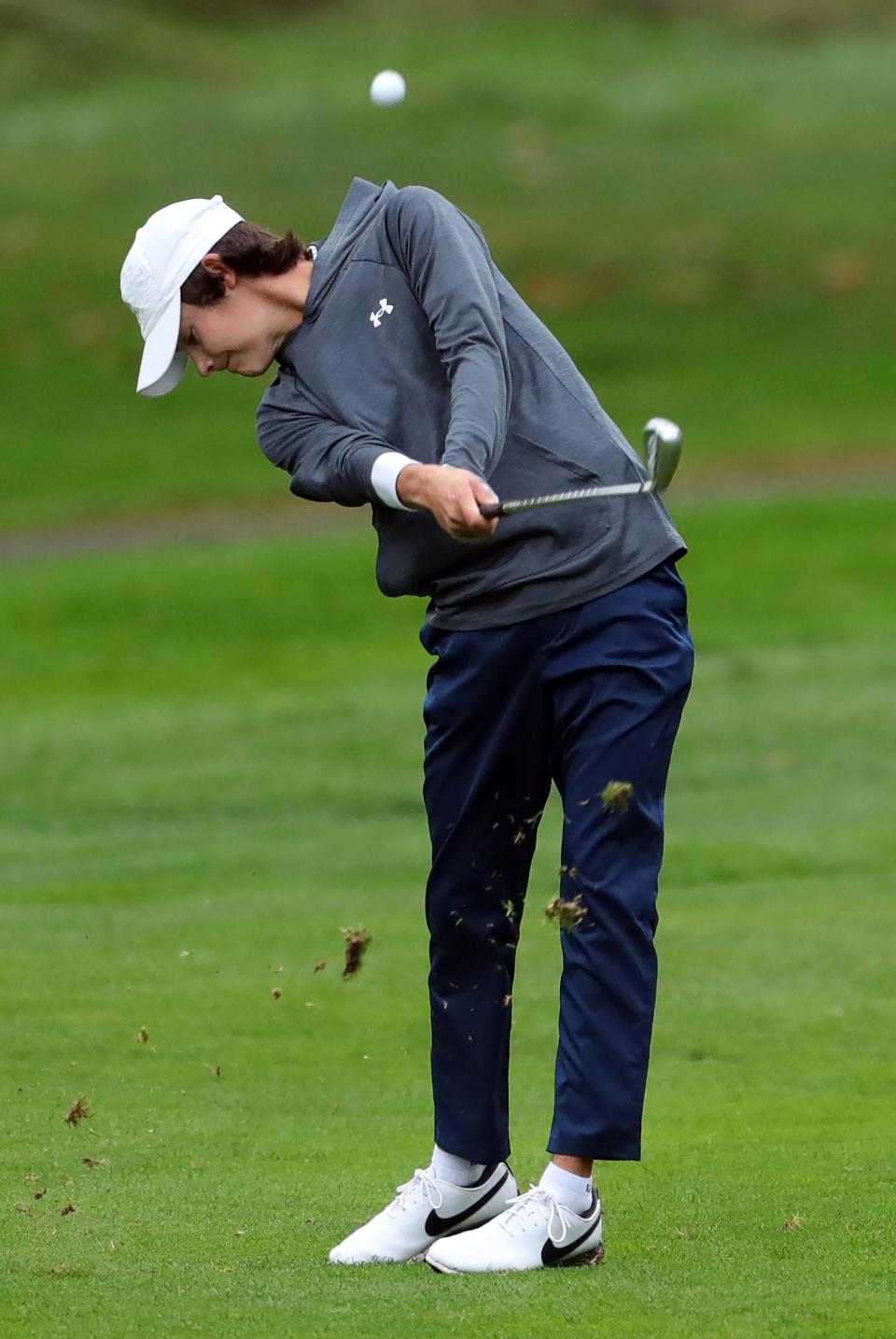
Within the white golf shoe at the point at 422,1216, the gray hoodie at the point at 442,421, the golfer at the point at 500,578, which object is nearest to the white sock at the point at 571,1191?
the golfer at the point at 500,578

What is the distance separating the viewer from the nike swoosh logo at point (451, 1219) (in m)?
4.68

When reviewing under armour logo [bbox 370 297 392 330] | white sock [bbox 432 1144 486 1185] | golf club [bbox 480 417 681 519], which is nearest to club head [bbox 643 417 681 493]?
golf club [bbox 480 417 681 519]

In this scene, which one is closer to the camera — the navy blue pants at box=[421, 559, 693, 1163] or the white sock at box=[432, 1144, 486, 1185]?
the navy blue pants at box=[421, 559, 693, 1163]

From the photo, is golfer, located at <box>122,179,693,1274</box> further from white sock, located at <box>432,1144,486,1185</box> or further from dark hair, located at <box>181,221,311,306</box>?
white sock, located at <box>432,1144,486,1185</box>

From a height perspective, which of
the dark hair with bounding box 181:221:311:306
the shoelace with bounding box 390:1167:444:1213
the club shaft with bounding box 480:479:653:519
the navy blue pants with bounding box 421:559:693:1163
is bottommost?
the shoelace with bounding box 390:1167:444:1213

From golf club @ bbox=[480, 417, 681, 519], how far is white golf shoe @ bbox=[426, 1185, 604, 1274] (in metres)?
1.23

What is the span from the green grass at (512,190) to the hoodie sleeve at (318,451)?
60.7 ft

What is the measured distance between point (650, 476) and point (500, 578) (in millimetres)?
343

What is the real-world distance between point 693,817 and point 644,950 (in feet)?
22.5

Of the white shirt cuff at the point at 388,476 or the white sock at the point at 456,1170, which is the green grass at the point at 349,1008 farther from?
the white shirt cuff at the point at 388,476

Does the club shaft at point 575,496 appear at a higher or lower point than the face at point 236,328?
lower

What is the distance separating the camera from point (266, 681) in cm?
1580

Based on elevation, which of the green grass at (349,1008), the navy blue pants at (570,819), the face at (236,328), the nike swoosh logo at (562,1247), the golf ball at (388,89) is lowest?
the green grass at (349,1008)

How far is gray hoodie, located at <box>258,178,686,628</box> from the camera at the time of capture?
4.43m
